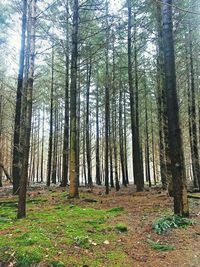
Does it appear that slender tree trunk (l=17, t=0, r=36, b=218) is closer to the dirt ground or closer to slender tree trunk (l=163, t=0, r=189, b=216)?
the dirt ground

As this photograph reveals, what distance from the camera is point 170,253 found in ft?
16.3

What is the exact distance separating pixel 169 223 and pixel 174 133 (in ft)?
7.53

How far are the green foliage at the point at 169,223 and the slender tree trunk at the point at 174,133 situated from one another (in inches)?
13.2

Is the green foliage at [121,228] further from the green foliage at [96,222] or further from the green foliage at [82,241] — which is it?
the green foliage at [82,241]

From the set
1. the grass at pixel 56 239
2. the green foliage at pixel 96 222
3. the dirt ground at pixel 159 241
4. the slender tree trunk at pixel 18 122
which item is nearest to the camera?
the grass at pixel 56 239

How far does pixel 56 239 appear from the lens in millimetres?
5043

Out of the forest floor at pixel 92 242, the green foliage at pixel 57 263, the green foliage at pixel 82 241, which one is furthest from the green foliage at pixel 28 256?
the green foliage at pixel 82 241

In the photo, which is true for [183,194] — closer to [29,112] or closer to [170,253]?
[170,253]

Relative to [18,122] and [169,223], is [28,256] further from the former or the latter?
[18,122]

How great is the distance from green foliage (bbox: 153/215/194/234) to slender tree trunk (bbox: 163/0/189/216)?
0.33 m

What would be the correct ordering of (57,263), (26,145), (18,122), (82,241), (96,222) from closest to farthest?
(57,263) → (82,241) → (96,222) → (26,145) → (18,122)

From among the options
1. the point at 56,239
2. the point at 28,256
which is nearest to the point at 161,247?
the point at 56,239

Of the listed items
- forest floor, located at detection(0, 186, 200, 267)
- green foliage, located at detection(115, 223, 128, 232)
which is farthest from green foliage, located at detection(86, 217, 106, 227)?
green foliage, located at detection(115, 223, 128, 232)

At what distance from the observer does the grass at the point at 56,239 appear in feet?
13.9
